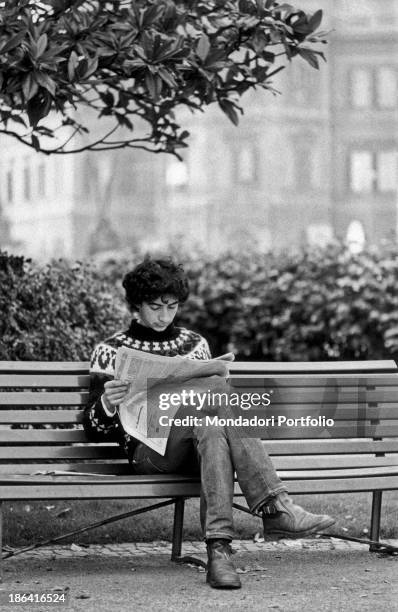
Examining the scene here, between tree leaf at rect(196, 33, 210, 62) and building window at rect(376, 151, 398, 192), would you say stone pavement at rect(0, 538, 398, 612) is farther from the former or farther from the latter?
building window at rect(376, 151, 398, 192)

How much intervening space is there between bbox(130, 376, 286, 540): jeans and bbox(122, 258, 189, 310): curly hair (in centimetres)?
50

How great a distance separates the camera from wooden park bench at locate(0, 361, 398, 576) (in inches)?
174

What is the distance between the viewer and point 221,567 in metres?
4.30

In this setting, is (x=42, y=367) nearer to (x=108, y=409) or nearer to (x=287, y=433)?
(x=108, y=409)

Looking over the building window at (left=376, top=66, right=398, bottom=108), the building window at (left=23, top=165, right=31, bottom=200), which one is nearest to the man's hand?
the building window at (left=376, top=66, right=398, bottom=108)

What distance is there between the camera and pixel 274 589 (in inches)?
172

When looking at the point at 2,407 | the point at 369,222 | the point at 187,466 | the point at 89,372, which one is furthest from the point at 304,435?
the point at 369,222

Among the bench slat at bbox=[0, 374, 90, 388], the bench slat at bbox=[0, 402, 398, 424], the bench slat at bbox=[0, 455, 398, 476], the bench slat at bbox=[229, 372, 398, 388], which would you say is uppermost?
the bench slat at bbox=[0, 374, 90, 388]

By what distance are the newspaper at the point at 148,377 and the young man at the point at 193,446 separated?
44mm

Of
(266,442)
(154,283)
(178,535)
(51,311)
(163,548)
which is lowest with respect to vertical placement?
(163,548)

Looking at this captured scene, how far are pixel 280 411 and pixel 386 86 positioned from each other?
4948cm

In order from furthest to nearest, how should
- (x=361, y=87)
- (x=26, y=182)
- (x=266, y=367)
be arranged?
(x=26, y=182) → (x=361, y=87) → (x=266, y=367)

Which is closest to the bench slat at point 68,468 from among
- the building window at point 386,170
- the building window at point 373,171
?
the building window at point 386,170

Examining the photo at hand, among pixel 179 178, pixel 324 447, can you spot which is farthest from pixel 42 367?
pixel 179 178
